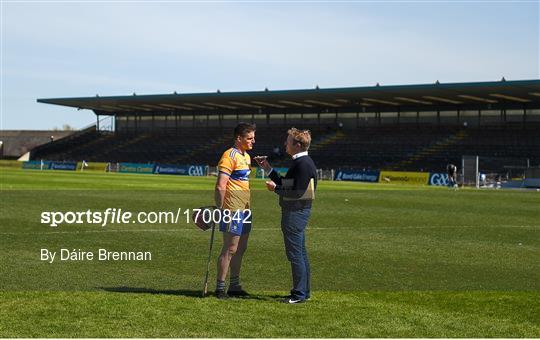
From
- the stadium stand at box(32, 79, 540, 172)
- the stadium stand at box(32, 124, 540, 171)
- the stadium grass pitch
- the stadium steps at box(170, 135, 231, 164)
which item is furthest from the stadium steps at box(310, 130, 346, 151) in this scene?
the stadium grass pitch

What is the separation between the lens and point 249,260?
12.9 metres

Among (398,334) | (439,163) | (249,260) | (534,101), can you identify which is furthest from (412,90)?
(398,334)

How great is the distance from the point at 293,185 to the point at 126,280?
10.2 feet

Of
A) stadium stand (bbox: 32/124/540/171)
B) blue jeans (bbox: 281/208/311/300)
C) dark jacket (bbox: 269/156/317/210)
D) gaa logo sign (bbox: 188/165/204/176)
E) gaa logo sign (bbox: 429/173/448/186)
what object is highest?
dark jacket (bbox: 269/156/317/210)

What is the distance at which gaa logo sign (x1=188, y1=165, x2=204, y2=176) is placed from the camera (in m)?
67.9

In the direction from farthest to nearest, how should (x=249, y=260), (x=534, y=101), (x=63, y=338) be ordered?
(x=534, y=101)
(x=249, y=260)
(x=63, y=338)

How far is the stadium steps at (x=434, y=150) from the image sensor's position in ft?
213

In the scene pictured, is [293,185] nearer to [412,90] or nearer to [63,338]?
[63,338]

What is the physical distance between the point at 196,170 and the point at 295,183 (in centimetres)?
5980

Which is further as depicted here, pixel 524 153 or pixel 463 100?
pixel 463 100

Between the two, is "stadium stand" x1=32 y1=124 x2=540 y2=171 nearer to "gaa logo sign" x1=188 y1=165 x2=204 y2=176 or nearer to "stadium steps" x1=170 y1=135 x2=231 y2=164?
"stadium steps" x1=170 y1=135 x2=231 y2=164

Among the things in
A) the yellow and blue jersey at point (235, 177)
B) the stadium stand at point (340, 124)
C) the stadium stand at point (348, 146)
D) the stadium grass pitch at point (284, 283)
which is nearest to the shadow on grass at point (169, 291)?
the stadium grass pitch at point (284, 283)

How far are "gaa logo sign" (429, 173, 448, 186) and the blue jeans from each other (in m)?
46.5
